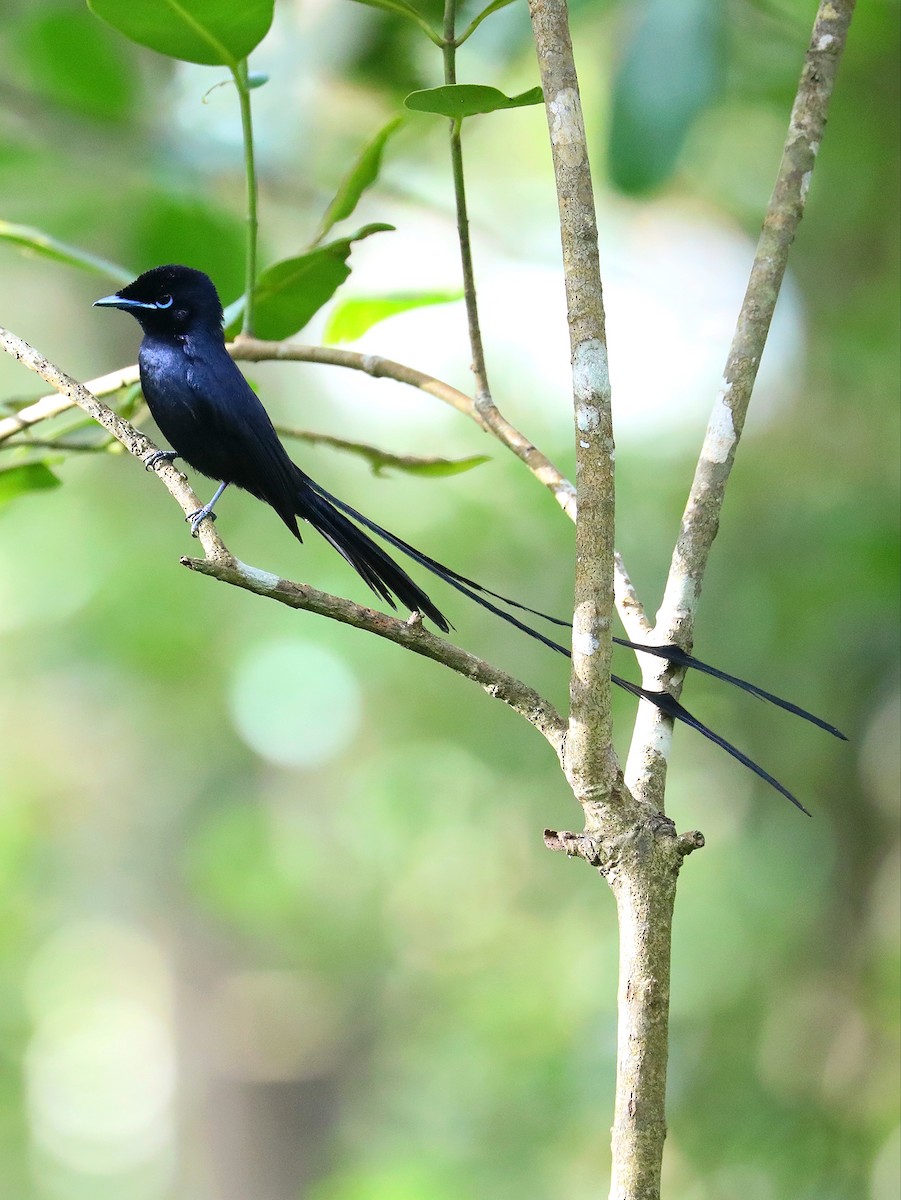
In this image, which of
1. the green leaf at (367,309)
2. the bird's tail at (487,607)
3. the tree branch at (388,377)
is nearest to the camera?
the bird's tail at (487,607)

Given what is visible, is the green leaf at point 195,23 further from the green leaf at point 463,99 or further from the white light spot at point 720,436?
the white light spot at point 720,436

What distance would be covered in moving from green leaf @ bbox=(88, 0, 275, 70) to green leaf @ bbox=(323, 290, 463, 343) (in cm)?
46

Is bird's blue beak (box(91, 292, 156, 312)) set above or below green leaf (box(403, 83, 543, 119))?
above

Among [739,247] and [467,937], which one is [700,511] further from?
[467,937]

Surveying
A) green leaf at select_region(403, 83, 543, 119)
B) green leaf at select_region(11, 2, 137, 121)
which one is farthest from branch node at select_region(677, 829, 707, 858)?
green leaf at select_region(11, 2, 137, 121)

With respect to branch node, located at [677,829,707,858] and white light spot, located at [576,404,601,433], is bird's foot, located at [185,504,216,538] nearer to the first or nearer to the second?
white light spot, located at [576,404,601,433]

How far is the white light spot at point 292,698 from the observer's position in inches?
278

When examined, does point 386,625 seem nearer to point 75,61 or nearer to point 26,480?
point 26,480

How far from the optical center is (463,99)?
1.29 m

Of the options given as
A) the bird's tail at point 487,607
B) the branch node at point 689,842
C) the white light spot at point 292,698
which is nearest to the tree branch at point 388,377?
the bird's tail at point 487,607

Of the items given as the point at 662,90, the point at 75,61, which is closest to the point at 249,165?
the point at 662,90

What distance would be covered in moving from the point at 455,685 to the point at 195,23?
5196 millimetres

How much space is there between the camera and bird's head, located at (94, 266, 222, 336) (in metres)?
2.02

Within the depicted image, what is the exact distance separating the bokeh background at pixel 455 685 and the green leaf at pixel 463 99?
2.56 ft
